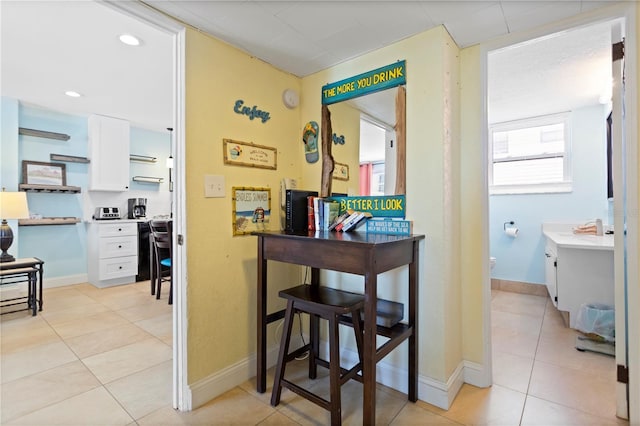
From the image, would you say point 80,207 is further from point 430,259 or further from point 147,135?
point 430,259

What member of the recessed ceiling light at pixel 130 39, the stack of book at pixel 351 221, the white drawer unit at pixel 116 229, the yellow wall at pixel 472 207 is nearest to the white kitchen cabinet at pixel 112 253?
the white drawer unit at pixel 116 229

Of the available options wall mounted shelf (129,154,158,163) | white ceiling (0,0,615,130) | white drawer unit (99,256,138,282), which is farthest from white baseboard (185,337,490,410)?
wall mounted shelf (129,154,158,163)

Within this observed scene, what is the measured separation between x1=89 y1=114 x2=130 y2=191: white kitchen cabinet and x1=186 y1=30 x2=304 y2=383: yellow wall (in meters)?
3.23

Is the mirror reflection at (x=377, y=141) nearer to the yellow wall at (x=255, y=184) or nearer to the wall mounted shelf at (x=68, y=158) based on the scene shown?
the yellow wall at (x=255, y=184)

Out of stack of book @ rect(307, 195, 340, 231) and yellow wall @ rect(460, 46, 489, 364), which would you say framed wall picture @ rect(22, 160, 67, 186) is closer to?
stack of book @ rect(307, 195, 340, 231)

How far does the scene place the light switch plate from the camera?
67.2 inches

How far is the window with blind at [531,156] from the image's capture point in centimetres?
346

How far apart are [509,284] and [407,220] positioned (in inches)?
112

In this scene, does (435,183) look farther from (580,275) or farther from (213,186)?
(580,275)

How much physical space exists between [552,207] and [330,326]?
3.40 meters

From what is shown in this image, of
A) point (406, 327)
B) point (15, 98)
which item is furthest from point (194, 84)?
point (15, 98)

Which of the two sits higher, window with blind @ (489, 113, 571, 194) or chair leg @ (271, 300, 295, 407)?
window with blind @ (489, 113, 571, 194)

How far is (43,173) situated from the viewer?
12.4 ft

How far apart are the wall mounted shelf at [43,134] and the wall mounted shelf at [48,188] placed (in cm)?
62
